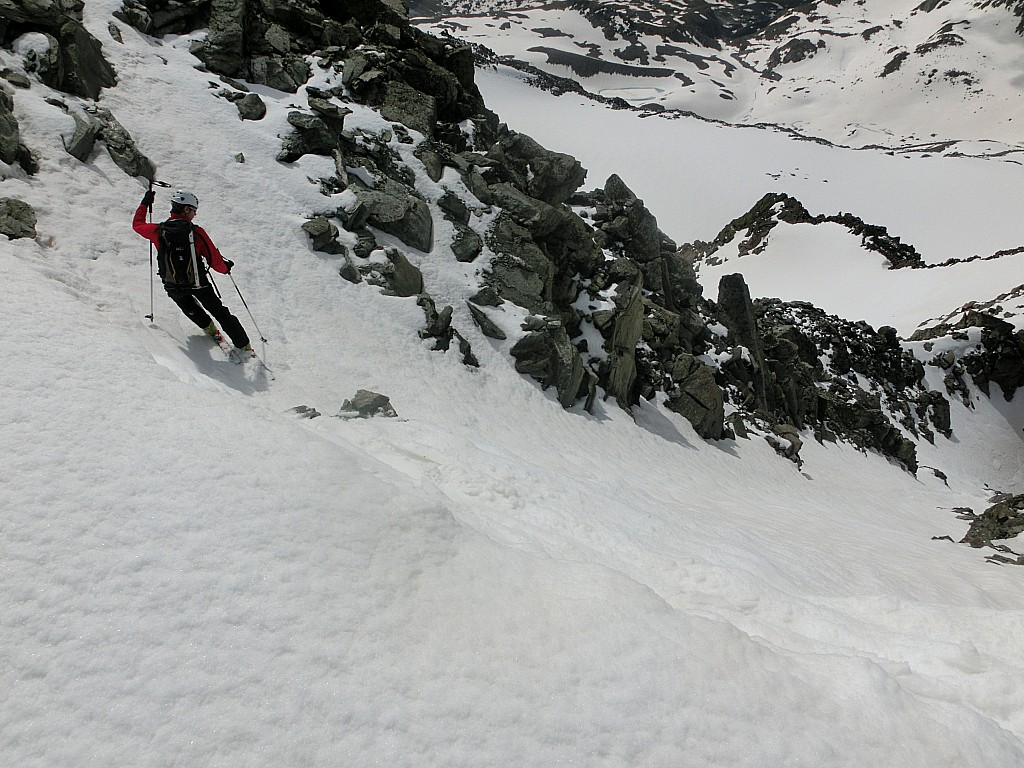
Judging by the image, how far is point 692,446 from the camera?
17344mm

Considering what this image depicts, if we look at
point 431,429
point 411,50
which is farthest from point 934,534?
point 411,50

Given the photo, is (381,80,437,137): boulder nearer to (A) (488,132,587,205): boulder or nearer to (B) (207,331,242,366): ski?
(A) (488,132,587,205): boulder

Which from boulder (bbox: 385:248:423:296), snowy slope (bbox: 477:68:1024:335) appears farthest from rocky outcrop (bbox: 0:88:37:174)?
snowy slope (bbox: 477:68:1024:335)

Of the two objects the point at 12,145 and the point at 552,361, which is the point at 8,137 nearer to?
the point at 12,145

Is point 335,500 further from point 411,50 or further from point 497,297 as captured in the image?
point 411,50

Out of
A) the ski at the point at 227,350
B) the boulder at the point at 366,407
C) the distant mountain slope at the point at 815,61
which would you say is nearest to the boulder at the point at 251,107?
the ski at the point at 227,350

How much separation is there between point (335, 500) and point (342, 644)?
118cm

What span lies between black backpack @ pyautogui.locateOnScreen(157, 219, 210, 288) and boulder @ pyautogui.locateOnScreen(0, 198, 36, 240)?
6.99ft

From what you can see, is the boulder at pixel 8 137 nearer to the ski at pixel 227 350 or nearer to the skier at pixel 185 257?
the skier at pixel 185 257

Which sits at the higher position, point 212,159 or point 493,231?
point 493,231

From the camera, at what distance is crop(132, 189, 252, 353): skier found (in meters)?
8.01

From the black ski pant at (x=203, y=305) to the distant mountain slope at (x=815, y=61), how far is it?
120885 mm

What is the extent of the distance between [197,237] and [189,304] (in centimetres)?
103

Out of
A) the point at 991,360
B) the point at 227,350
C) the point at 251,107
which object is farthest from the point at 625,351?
the point at 991,360
